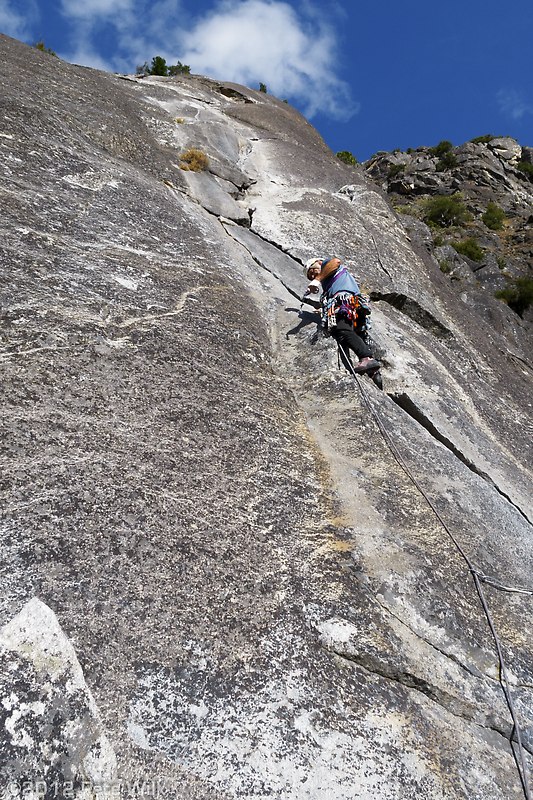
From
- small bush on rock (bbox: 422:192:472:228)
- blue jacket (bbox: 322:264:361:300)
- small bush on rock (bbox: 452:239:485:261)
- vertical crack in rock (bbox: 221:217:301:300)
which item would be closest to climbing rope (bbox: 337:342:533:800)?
blue jacket (bbox: 322:264:361:300)

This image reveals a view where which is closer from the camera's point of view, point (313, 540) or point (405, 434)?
point (313, 540)

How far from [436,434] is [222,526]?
345 cm

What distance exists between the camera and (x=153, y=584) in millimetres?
3898

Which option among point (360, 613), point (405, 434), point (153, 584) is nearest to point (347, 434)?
point (405, 434)

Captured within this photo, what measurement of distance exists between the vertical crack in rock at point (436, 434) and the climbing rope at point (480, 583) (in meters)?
0.72

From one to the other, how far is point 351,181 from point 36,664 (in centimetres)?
1300

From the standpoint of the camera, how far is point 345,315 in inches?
301

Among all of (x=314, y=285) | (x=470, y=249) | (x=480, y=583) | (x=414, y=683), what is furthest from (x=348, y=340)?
(x=470, y=249)

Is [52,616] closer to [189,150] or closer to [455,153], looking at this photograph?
[189,150]

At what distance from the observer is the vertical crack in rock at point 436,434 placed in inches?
261

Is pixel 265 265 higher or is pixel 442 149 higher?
pixel 442 149

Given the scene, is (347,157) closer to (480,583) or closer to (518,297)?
(518,297)

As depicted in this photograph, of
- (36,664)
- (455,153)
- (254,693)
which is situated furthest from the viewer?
(455,153)

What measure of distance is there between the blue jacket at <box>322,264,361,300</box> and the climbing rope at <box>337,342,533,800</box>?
3.23 ft
